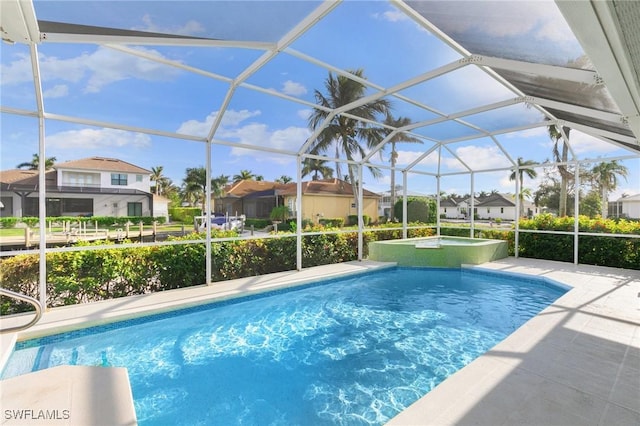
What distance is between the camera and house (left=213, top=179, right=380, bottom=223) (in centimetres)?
1672

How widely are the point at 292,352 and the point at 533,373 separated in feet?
9.44

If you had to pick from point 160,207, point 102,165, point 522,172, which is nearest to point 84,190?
point 102,165

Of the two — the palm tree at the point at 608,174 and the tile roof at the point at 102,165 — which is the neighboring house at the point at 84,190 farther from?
the palm tree at the point at 608,174

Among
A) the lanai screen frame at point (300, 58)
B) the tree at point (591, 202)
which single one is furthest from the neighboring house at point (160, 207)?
the tree at point (591, 202)

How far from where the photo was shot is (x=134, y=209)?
261 inches

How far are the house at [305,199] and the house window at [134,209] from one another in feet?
19.6

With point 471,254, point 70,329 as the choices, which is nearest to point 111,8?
point 70,329

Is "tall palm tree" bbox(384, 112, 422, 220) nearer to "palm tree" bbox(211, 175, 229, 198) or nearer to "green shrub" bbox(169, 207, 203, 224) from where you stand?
"green shrub" bbox(169, 207, 203, 224)

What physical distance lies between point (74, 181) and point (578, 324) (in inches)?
346

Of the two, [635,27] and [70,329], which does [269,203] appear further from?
[635,27]

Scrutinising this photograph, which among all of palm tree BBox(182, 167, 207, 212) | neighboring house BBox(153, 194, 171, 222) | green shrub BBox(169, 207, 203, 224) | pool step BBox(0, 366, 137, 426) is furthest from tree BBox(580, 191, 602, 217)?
pool step BBox(0, 366, 137, 426)

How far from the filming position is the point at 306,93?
21.9 ft

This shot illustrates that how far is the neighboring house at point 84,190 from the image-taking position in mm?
5039

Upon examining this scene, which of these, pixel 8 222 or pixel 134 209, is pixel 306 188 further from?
pixel 8 222
